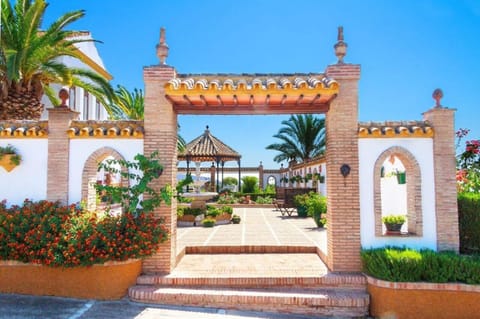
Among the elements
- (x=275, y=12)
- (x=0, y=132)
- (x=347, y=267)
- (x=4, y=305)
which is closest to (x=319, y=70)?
(x=275, y=12)

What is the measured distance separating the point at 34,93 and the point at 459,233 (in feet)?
34.8

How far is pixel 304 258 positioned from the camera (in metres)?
6.79

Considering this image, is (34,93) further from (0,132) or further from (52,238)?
(52,238)

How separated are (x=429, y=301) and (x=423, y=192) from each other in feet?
5.95

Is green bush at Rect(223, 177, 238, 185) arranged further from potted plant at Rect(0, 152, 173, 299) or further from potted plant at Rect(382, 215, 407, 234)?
potted plant at Rect(0, 152, 173, 299)

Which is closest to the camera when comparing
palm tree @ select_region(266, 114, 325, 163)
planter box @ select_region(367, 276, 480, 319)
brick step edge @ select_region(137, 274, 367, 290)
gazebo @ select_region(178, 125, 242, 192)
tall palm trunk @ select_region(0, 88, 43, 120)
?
planter box @ select_region(367, 276, 480, 319)

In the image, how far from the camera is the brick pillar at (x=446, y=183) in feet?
18.5

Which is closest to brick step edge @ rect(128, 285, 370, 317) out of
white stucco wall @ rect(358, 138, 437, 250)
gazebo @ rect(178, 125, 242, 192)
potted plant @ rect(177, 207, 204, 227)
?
white stucco wall @ rect(358, 138, 437, 250)

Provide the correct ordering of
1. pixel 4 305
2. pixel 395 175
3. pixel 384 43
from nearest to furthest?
pixel 4 305 → pixel 384 43 → pixel 395 175

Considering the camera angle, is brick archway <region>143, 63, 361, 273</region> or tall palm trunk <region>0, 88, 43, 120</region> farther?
tall palm trunk <region>0, 88, 43, 120</region>

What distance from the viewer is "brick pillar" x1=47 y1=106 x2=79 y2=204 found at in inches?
232

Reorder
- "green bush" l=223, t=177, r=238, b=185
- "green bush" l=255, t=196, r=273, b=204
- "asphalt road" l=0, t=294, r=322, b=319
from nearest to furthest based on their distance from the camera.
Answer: "asphalt road" l=0, t=294, r=322, b=319 → "green bush" l=255, t=196, r=273, b=204 → "green bush" l=223, t=177, r=238, b=185

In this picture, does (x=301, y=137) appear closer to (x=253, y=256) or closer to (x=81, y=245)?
(x=253, y=256)

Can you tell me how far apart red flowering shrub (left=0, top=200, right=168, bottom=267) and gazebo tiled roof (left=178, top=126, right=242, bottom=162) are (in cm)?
1109
